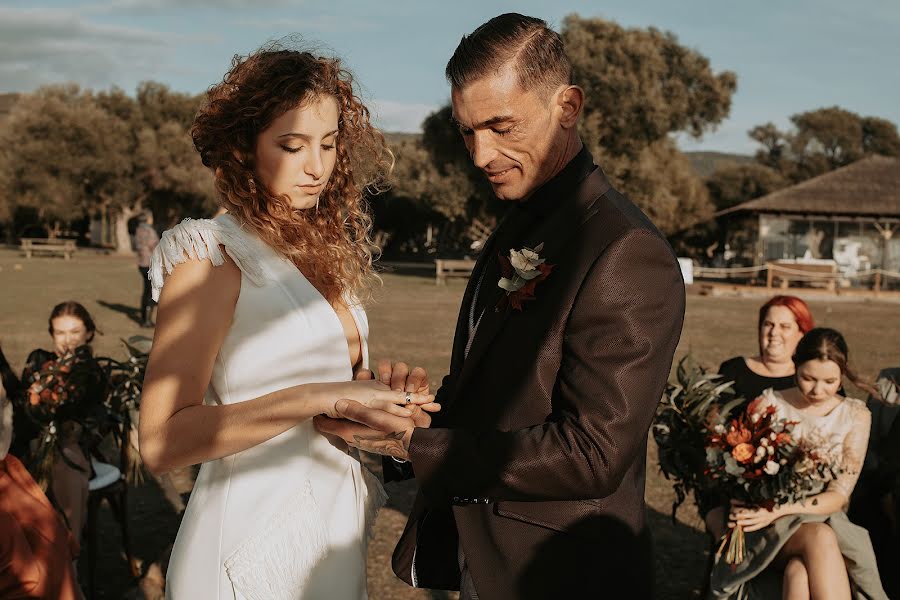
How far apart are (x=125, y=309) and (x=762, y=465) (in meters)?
18.5

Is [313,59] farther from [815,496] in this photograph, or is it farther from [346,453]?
[815,496]

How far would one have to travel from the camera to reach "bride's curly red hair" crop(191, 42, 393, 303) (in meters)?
2.47

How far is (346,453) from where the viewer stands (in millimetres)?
2508

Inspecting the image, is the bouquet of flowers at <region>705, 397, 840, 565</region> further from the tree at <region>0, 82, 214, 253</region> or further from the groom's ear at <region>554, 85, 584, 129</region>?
the tree at <region>0, 82, 214, 253</region>

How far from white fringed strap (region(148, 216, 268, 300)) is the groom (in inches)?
18.4

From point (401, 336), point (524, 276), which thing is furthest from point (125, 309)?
point (524, 276)

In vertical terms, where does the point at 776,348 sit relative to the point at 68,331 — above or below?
above

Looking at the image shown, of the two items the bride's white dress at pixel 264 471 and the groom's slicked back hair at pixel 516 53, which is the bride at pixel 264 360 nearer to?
the bride's white dress at pixel 264 471

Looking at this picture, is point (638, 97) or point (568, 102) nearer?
point (568, 102)

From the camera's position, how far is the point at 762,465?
4.29 metres

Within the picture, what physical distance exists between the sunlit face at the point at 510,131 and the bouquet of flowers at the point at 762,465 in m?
2.46

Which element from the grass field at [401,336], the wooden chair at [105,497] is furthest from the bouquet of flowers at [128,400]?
the grass field at [401,336]

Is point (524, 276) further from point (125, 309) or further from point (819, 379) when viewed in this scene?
point (125, 309)

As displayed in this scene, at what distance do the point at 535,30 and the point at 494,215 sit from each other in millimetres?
38135
